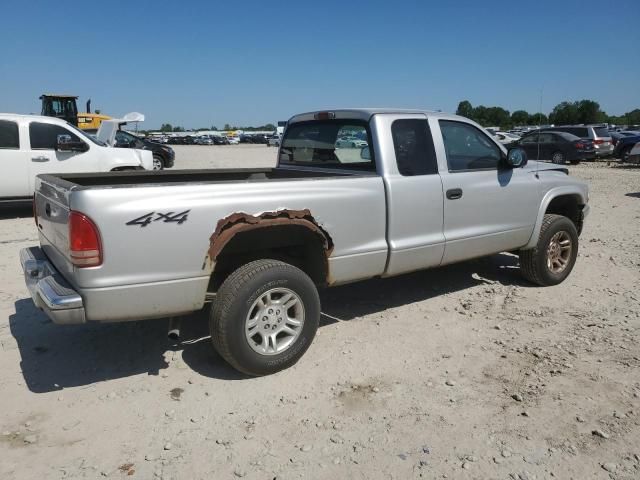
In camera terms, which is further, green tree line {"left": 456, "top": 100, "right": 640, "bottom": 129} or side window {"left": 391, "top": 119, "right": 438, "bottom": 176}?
green tree line {"left": 456, "top": 100, "right": 640, "bottom": 129}

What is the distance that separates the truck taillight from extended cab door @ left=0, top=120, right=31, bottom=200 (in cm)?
701

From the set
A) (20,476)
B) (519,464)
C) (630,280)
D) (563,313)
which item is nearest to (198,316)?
(20,476)

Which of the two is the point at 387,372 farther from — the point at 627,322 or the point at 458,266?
the point at 458,266

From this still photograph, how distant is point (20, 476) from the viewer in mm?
2699

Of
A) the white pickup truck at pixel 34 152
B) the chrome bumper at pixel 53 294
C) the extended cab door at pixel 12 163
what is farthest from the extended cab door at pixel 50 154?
the chrome bumper at pixel 53 294

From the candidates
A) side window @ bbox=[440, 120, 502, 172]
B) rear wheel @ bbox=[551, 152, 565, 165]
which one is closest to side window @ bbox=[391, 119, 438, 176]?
side window @ bbox=[440, 120, 502, 172]

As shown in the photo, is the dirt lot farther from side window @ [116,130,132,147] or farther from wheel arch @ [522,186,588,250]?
side window @ [116,130,132,147]

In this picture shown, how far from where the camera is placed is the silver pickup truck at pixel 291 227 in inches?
123

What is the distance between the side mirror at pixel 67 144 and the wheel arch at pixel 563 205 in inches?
304

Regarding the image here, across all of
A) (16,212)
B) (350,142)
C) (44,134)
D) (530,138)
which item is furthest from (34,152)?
(530,138)

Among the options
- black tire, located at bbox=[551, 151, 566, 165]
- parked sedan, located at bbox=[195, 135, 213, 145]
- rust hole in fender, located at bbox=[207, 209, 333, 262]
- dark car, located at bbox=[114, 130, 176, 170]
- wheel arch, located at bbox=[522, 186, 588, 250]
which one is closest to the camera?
rust hole in fender, located at bbox=[207, 209, 333, 262]

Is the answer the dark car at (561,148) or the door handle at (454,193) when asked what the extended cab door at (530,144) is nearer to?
the dark car at (561,148)

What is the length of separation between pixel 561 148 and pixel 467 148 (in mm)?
19031

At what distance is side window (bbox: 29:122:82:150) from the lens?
9.11 meters
